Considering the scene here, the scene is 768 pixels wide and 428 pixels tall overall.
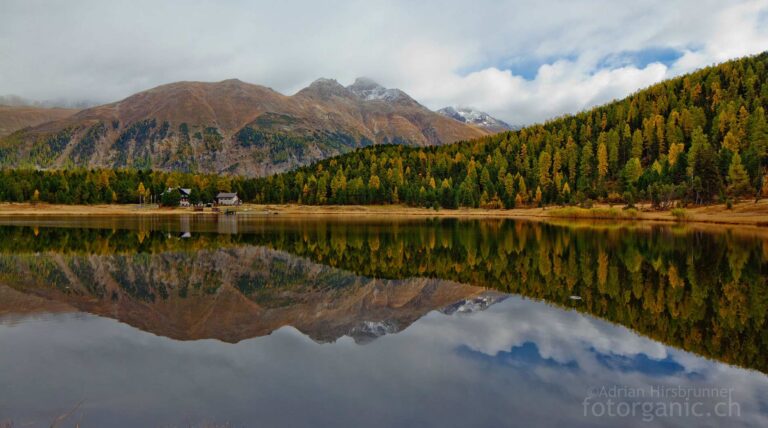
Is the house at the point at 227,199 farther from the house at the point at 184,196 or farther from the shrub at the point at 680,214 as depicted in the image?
the shrub at the point at 680,214

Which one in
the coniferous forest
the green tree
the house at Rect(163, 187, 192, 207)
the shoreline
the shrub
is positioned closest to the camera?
the shoreline

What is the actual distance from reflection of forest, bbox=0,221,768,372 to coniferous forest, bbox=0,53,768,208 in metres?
74.0

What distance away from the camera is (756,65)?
150 m

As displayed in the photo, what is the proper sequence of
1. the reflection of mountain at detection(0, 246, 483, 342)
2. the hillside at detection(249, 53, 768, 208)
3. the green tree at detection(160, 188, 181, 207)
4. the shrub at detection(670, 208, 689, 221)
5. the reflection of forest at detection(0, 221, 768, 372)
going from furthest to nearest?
the green tree at detection(160, 188, 181, 207)
the hillside at detection(249, 53, 768, 208)
the shrub at detection(670, 208, 689, 221)
the reflection of mountain at detection(0, 246, 483, 342)
the reflection of forest at detection(0, 221, 768, 372)

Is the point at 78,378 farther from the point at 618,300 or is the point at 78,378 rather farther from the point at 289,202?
the point at 289,202

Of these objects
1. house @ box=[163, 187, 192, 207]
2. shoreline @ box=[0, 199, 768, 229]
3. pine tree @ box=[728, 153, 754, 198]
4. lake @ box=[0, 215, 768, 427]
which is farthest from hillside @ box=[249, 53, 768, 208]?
lake @ box=[0, 215, 768, 427]

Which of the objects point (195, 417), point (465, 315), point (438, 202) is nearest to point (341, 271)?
point (465, 315)

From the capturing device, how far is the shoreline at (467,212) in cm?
7675

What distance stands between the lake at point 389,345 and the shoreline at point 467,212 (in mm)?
57201

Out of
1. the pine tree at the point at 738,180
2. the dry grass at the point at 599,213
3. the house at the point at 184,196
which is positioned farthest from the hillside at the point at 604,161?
the house at the point at 184,196

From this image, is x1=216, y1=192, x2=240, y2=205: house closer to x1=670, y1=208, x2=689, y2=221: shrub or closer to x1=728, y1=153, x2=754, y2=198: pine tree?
x1=670, y1=208, x2=689, y2=221: shrub

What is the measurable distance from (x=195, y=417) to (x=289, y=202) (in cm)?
17102

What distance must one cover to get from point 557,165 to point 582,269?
130m

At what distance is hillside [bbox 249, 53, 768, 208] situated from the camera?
4183 inches
